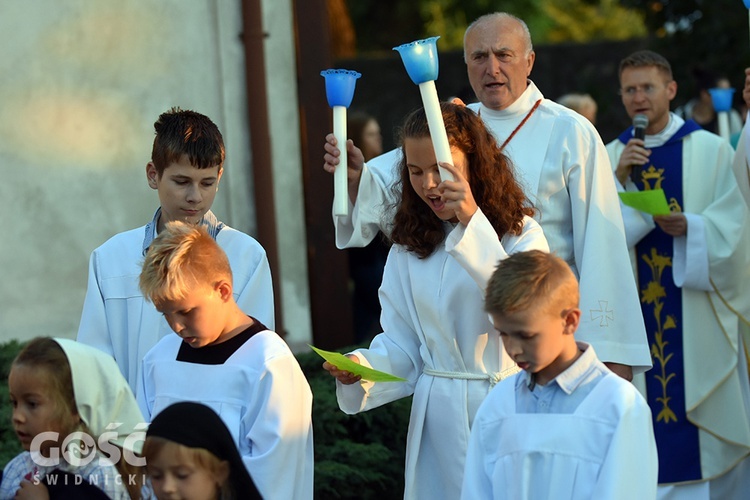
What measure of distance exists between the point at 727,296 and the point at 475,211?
11.0 ft

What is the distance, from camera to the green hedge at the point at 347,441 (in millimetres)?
6148

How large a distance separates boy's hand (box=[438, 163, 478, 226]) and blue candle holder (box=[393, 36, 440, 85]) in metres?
0.28

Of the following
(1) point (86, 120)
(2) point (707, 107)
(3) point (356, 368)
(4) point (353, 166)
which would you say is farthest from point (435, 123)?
(2) point (707, 107)

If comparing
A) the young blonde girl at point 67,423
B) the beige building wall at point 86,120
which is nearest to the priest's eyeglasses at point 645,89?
the beige building wall at point 86,120

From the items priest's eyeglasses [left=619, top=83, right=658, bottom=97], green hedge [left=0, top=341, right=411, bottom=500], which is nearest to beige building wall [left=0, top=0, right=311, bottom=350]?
green hedge [left=0, top=341, right=411, bottom=500]

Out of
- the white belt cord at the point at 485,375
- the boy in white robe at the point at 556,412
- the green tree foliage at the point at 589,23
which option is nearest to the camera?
the boy in white robe at the point at 556,412

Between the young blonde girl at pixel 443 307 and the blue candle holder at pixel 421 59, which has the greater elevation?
the blue candle holder at pixel 421 59

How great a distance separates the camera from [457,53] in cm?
1332

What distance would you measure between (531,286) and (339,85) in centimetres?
144

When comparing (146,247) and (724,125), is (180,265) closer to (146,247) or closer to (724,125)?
(146,247)

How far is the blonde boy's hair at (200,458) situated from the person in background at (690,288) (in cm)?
416

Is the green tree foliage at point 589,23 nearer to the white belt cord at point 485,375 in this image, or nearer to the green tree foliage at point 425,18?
the green tree foliage at point 425,18

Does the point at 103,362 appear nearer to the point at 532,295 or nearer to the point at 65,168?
the point at 532,295

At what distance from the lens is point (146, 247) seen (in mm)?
4926
